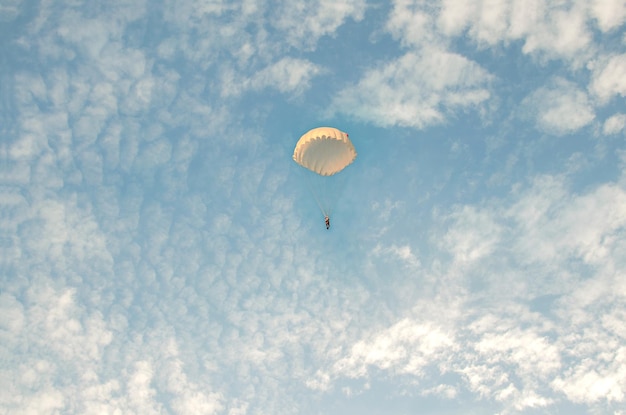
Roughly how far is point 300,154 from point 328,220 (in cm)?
784

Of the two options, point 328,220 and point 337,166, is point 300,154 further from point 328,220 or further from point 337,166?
point 328,220

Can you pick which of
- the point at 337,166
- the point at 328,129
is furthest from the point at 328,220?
the point at 328,129

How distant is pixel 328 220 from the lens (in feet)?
196

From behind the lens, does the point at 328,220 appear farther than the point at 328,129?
Yes

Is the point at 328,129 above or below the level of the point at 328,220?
above

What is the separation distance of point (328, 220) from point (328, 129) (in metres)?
9.73

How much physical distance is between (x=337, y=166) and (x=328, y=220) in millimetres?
5834

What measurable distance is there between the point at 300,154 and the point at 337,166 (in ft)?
13.4

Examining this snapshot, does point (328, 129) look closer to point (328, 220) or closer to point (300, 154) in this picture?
point (300, 154)

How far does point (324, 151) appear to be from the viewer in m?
56.0

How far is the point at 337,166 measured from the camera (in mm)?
57812

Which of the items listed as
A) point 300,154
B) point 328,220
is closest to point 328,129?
point 300,154

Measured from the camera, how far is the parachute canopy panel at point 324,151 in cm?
5500

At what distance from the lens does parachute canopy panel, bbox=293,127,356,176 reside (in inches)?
2165
